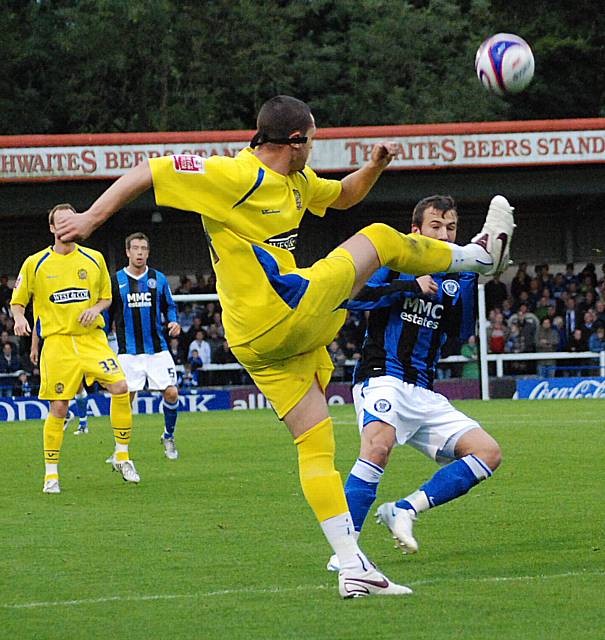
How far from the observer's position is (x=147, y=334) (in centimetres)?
1361

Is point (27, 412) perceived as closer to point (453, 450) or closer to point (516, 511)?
point (516, 511)

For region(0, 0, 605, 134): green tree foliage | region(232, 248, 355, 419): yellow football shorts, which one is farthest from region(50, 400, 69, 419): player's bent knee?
region(0, 0, 605, 134): green tree foliage

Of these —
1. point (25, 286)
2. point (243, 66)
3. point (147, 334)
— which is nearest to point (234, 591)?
point (25, 286)

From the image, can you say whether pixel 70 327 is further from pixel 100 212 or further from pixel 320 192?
pixel 100 212

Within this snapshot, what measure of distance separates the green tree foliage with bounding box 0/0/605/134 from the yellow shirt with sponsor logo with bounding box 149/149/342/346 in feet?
114

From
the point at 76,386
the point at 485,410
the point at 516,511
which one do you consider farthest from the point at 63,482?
the point at 485,410

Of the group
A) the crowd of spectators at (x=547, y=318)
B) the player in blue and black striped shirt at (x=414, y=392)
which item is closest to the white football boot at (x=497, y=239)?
the player in blue and black striped shirt at (x=414, y=392)

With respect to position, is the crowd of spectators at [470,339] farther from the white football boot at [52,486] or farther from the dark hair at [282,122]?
the dark hair at [282,122]

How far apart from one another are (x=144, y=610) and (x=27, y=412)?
17121mm

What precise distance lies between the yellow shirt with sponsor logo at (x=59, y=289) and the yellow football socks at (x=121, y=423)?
26.1 inches

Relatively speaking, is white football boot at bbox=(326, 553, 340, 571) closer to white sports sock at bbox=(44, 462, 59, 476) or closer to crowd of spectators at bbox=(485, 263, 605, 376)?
white sports sock at bbox=(44, 462, 59, 476)

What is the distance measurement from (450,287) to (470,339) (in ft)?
55.7

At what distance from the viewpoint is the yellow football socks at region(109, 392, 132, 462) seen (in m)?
11.0

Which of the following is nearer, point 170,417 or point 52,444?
point 52,444
